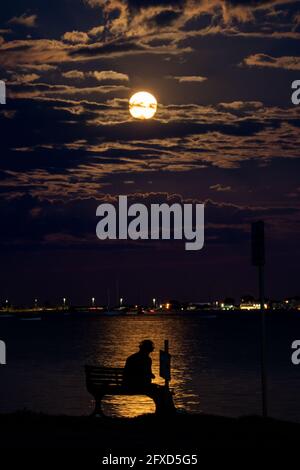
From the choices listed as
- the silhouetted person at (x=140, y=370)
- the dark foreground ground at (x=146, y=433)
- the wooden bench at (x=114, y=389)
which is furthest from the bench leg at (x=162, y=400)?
the dark foreground ground at (x=146, y=433)

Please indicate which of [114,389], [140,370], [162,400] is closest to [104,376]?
Answer: [114,389]

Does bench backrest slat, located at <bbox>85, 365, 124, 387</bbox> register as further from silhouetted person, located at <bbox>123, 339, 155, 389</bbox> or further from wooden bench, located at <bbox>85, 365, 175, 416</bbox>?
silhouetted person, located at <bbox>123, 339, 155, 389</bbox>

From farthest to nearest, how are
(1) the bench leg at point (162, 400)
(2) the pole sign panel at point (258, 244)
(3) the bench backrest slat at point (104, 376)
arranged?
1. (3) the bench backrest slat at point (104, 376)
2. (1) the bench leg at point (162, 400)
3. (2) the pole sign panel at point (258, 244)

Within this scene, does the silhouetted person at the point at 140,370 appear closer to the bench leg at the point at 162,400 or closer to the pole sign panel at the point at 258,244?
the bench leg at the point at 162,400

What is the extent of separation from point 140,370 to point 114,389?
80 centimetres

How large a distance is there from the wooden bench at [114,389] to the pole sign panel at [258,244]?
3605 millimetres

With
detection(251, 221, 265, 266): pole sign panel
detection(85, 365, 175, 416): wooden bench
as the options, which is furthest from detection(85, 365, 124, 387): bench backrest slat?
detection(251, 221, 265, 266): pole sign panel

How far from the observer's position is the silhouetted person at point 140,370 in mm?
20094

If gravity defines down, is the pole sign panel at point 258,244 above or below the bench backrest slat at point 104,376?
above

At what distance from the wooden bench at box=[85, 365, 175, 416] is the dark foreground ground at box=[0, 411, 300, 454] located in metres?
0.88

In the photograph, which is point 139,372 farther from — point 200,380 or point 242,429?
point 200,380

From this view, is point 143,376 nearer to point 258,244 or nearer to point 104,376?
point 104,376

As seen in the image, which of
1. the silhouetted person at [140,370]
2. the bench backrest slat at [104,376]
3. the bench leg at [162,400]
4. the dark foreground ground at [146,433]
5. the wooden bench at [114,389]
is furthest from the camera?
the bench backrest slat at [104,376]
